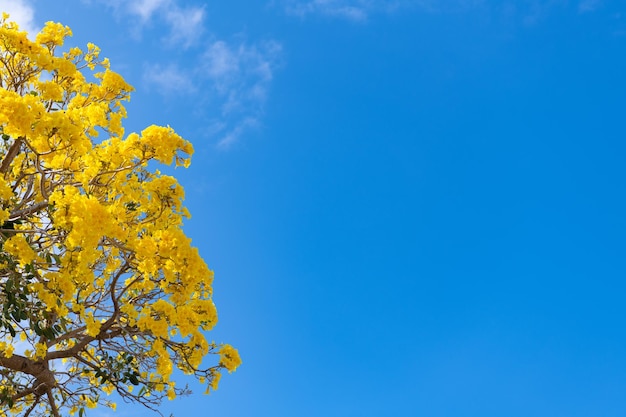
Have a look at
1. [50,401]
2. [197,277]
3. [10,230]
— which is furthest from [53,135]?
[50,401]

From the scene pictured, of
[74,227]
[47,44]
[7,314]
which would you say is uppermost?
[47,44]

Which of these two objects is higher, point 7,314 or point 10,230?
point 10,230

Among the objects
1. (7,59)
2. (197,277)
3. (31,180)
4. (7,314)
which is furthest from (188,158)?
(7,59)

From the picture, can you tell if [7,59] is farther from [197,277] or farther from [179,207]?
[197,277]

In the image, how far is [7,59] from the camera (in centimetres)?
739

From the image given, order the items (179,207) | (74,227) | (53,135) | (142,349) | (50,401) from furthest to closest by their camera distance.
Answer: (50,401)
(142,349)
(179,207)
(53,135)
(74,227)

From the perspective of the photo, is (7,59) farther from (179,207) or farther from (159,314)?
(159,314)

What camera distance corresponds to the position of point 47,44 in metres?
7.83

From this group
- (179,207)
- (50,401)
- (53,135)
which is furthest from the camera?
(50,401)

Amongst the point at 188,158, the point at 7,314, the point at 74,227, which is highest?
the point at 188,158

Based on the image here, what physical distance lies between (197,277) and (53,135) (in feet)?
5.95

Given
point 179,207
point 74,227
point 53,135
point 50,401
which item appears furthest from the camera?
point 50,401

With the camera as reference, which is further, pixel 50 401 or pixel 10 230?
pixel 50 401

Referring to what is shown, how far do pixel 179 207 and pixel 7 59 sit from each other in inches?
116
